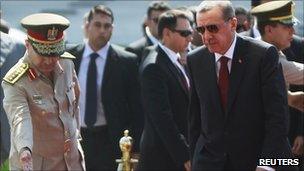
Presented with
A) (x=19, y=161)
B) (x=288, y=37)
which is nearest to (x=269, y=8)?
(x=288, y=37)

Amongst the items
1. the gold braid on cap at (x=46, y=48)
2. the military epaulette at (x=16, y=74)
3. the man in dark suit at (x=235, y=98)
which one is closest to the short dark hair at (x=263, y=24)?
the man in dark suit at (x=235, y=98)

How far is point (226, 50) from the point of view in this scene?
711 centimetres

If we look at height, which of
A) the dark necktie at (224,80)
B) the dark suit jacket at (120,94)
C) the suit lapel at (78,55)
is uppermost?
the dark necktie at (224,80)

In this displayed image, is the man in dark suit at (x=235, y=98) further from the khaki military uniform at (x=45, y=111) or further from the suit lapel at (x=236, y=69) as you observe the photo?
the khaki military uniform at (x=45, y=111)

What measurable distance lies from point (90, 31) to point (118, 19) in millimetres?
7275

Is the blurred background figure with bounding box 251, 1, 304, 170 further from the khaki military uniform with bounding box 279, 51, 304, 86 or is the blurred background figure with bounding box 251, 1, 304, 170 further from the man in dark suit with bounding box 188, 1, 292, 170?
the man in dark suit with bounding box 188, 1, 292, 170

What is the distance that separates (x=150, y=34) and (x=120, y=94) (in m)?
1.44

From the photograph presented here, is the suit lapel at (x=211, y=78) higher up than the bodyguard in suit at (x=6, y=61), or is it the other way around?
the suit lapel at (x=211, y=78)

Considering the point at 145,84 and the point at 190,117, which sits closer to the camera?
the point at 190,117

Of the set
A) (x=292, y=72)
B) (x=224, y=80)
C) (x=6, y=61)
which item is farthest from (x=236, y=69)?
(x=6, y=61)

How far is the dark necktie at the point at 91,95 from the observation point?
32.4 feet

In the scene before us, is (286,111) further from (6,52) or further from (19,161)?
(6,52)

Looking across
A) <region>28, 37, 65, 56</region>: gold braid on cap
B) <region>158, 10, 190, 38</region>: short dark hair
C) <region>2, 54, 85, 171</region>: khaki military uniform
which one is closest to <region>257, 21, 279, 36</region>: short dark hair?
<region>158, 10, 190, 38</region>: short dark hair

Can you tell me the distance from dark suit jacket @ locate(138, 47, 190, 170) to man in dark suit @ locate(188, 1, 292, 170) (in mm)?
1440
